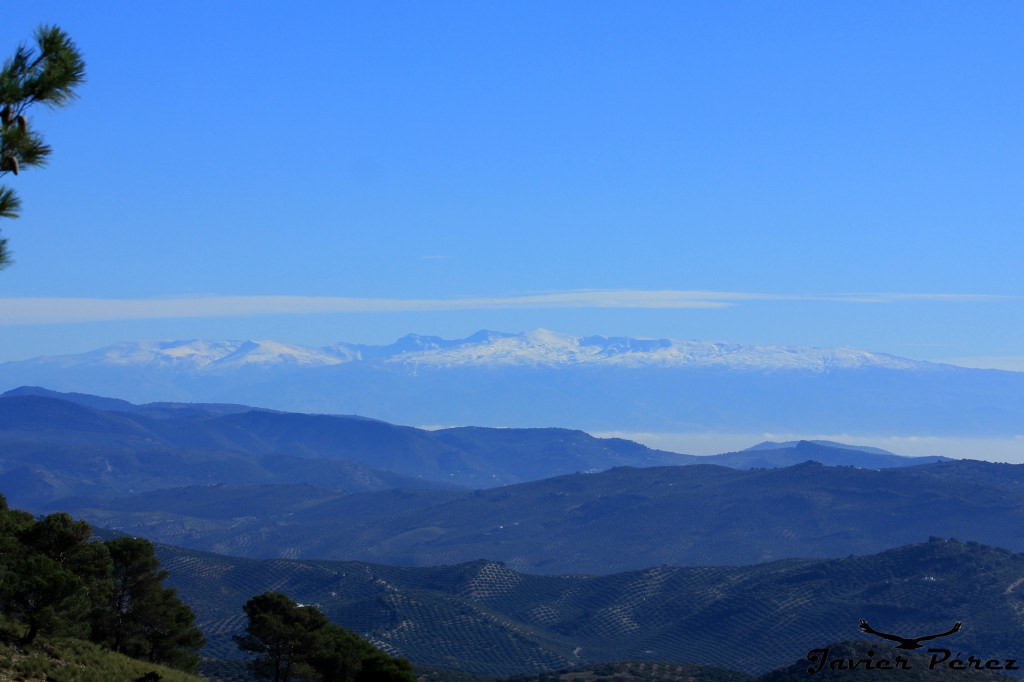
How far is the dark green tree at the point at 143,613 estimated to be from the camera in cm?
4378

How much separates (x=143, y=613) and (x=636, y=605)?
102m

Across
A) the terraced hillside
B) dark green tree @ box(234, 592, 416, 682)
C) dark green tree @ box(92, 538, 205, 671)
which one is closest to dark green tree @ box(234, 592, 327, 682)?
dark green tree @ box(234, 592, 416, 682)

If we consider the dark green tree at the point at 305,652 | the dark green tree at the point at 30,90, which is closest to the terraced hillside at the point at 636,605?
the dark green tree at the point at 305,652

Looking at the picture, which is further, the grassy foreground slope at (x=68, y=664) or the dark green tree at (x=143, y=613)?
the dark green tree at (x=143, y=613)

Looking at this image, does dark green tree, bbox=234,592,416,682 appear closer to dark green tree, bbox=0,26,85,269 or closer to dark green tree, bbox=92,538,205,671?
dark green tree, bbox=92,538,205,671

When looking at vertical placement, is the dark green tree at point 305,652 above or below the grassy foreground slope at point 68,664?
below

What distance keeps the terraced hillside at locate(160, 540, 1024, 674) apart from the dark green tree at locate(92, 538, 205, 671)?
Answer: 57269 millimetres

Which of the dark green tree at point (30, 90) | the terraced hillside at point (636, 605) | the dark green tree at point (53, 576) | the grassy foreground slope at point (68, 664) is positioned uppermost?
the dark green tree at point (30, 90)

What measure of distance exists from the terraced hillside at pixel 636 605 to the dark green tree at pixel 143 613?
5727 cm

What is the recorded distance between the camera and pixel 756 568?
15725 cm

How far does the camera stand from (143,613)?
4475cm

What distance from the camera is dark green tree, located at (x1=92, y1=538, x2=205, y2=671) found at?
4378 centimetres

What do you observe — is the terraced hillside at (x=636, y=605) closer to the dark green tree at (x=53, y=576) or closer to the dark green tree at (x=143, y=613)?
the dark green tree at (x=143, y=613)

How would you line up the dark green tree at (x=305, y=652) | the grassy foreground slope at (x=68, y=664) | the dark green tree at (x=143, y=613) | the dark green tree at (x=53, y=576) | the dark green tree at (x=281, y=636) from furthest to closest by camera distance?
the dark green tree at (x=143, y=613) < the dark green tree at (x=281, y=636) < the dark green tree at (x=305, y=652) < the dark green tree at (x=53, y=576) < the grassy foreground slope at (x=68, y=664)
